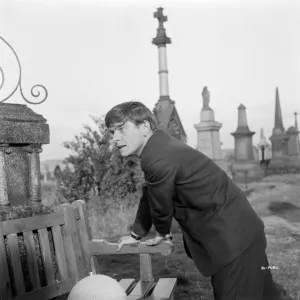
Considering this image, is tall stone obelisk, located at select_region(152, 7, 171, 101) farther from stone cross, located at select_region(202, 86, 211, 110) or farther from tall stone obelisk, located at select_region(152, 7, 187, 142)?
stone cross, located at select_region(202, 86, 211, 110)

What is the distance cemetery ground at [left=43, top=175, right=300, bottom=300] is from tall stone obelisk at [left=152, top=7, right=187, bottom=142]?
2300 mm

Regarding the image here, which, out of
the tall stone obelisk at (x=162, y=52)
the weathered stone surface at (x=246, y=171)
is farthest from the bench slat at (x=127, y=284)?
the weathered stone surface at (x=246, y=171)

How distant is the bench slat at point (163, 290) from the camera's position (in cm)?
222

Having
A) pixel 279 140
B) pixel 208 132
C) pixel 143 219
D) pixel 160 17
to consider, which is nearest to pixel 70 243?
pixel 143 219

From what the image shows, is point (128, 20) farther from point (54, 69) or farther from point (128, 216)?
point (128, 216)

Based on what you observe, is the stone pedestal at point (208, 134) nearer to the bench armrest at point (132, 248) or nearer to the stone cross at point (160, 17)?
the stone cross at point (160, 17)

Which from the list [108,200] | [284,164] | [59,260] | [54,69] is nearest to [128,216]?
[108,200]

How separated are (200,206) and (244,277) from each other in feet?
1.27

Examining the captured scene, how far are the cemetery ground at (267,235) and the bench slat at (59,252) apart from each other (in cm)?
136

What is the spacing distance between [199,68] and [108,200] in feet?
11.5

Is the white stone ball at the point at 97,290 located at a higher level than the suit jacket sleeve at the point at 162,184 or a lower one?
lower

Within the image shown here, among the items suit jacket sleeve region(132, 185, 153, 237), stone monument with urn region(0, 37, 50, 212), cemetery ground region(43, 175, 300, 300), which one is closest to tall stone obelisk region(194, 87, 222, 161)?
cemetery ground region(43, 175, 300, 300)

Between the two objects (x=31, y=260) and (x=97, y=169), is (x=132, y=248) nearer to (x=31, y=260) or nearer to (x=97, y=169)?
(x=31, y=260)

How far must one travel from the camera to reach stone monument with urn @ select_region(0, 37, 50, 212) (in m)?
2.33
